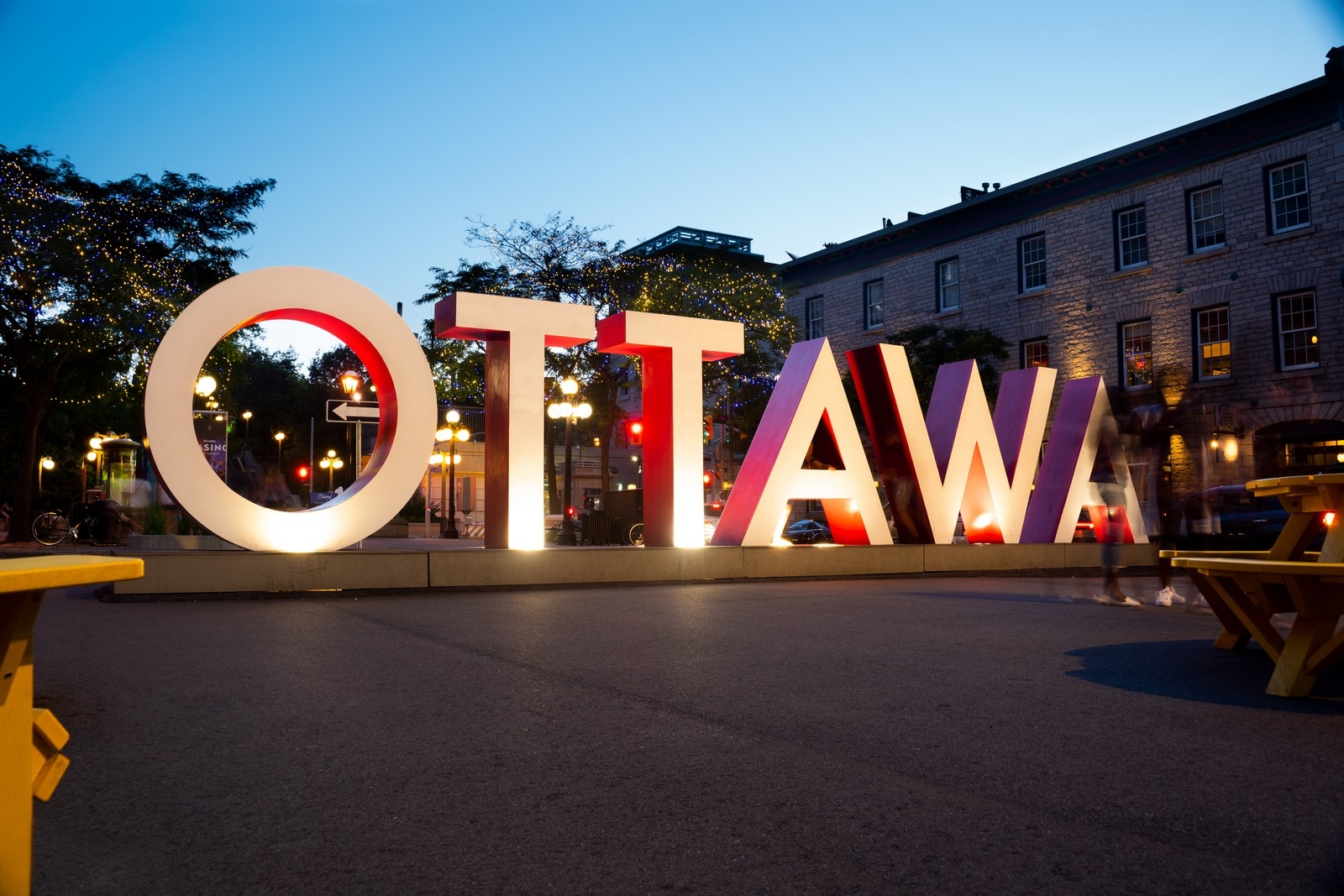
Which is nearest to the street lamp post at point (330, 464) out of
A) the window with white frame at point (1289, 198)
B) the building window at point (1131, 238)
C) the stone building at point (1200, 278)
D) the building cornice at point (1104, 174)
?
the building cornice at point (1104, 174)

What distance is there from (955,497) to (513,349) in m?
7.00

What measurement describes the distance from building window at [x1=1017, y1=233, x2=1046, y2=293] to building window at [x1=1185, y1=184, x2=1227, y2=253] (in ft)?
14.9

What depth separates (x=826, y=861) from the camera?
2840 millimetres

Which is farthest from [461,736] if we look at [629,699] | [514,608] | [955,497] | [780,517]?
[955,497]

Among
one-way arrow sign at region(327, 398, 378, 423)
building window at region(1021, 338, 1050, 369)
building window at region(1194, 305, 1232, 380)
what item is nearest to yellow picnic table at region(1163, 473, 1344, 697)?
one-way arrow sign at region(327, 398, 378, 423)

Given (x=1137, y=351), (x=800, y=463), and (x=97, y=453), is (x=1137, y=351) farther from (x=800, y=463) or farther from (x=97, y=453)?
(x=97, y=453)

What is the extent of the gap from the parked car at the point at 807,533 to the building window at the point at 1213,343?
10.4 m

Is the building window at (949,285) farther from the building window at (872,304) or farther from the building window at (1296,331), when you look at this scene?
the building window at (1296,331)

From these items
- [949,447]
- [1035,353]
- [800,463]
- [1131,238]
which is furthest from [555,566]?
[1035,353]

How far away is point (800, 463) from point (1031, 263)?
20.3 m

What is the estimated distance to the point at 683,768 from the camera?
3.86m

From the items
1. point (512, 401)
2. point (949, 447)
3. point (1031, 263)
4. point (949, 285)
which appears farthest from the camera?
point (949, 285)

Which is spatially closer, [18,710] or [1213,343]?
[18,710]

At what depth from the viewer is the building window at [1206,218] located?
88.1ft
